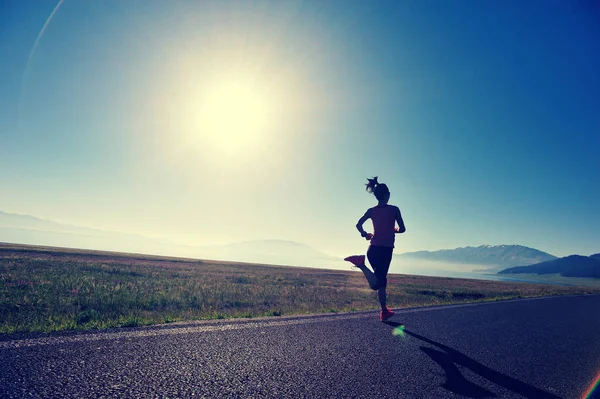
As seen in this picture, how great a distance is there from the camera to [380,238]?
5.90 m

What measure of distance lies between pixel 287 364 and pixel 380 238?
3425 mm

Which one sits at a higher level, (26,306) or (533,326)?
(533,326)

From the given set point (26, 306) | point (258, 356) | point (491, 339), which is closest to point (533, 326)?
point (491, 339)

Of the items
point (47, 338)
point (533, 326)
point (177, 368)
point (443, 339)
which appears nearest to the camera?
point (177, 368)

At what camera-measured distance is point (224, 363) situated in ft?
9.89

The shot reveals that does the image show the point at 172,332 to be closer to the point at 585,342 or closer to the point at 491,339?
the point at 491,339

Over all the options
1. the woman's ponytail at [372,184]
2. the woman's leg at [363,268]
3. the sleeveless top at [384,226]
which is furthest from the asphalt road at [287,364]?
the woman's ponytail at [372,184]

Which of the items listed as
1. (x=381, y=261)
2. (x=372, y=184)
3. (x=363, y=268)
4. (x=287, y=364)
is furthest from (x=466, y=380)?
(x=372, y=184)

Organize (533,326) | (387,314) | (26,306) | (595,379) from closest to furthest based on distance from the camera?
(595,379)
(387,314)
(533,326)
(26,306)

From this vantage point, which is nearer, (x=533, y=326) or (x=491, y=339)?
(x=491, y=339)

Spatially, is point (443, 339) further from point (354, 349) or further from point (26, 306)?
point (26, 306)

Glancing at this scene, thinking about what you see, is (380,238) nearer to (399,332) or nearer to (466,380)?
(399,332)

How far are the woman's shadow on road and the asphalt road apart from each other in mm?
15

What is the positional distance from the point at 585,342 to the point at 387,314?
4350 mm
